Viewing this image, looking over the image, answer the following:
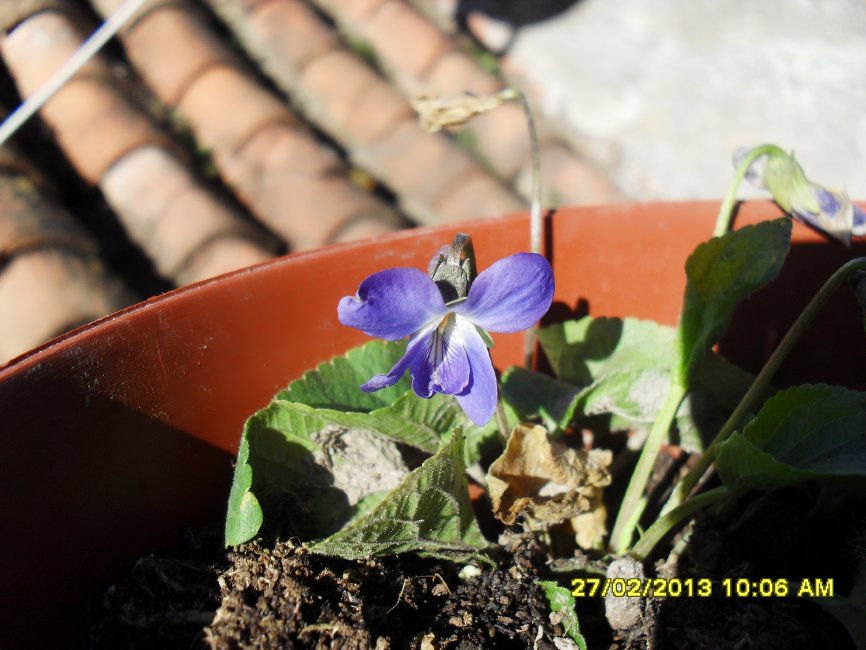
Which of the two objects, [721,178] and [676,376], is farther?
[721,178]

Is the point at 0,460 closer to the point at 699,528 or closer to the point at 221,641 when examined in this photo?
the point at 221,641

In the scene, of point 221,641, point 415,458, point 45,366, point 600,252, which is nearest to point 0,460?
point 45,366

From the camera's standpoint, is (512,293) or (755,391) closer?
(512,293)

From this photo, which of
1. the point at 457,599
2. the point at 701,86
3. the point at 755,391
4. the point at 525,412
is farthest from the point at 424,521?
the point at 701,86

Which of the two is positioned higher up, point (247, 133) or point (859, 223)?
point (247, 133)

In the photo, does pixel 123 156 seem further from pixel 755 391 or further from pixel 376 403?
pixel 755 391

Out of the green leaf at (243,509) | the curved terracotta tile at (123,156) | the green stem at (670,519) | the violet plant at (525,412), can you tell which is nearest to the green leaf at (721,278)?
the violet plant at (525,412)

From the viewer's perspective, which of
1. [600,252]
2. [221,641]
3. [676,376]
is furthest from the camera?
[600,252]
